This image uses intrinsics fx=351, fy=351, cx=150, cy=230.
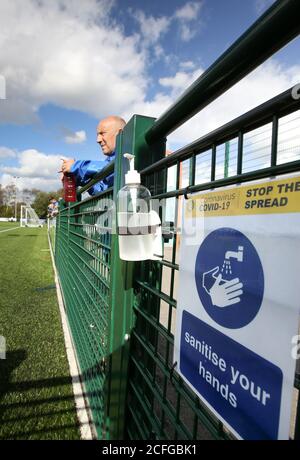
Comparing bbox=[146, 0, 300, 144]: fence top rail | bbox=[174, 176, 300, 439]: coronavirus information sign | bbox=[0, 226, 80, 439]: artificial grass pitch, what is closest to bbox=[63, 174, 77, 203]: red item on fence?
bbox=[0, 226, 80, 439]: artificial grass pitch

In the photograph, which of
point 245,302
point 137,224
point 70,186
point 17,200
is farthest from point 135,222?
point 17,200

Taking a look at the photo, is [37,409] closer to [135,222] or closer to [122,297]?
[122,297]

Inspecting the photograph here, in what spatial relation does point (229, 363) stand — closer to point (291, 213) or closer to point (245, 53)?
point (291, 213)

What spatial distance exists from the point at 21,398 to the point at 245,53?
3.56 m

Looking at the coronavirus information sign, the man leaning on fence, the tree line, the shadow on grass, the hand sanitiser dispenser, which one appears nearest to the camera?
the coronavirus information sign

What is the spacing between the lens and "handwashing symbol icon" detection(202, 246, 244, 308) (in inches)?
34.9

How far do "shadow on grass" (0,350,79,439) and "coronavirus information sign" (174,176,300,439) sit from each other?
7.46ft

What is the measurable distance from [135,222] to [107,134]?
2.78 metres

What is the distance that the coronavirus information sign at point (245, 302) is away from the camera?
29.2 inches

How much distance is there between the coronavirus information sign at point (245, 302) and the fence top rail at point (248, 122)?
184 millimetres

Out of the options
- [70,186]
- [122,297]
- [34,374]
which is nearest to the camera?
[122,297]

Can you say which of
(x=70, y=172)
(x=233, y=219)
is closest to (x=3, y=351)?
(x=70, y=172)

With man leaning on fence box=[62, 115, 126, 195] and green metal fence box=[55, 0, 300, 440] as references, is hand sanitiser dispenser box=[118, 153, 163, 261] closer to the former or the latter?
green metal fence box=[55, 0, 300, 440]

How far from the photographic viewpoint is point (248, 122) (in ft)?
3.11
